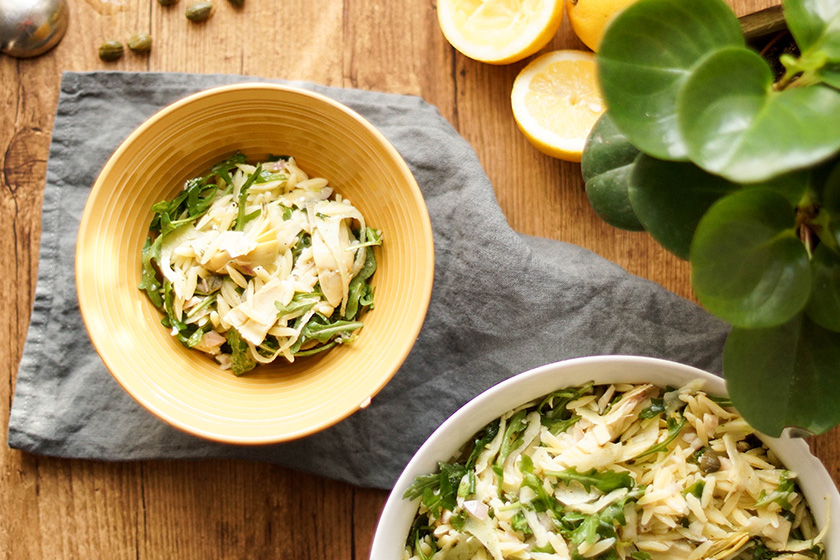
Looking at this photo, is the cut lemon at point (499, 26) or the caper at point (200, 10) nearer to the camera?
the cut lemon at point (499, 26)

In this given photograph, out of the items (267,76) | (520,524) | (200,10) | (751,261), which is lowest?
(520,524)

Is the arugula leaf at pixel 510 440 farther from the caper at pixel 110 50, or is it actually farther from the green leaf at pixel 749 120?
the caper at pixel 110 50

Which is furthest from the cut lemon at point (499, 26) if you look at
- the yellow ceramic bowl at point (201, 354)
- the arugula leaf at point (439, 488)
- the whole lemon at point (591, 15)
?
the arugula leaf at point (439, 488)

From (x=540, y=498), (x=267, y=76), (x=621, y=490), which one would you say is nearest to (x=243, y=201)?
(x=267, y=76)

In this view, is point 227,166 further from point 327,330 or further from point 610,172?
point 610,172

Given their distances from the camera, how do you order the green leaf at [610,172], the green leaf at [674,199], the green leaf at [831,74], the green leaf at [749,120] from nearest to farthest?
the green leaf at [749,120]
the green leaf at [831,74]
the green leaf at [674,199]
the green leaf at [610,172]
